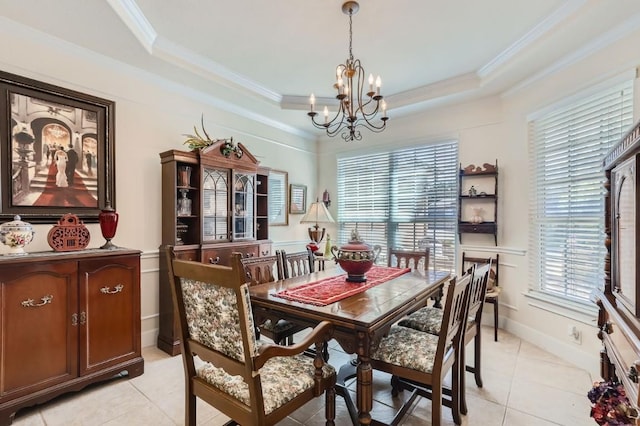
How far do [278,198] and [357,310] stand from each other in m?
3.16

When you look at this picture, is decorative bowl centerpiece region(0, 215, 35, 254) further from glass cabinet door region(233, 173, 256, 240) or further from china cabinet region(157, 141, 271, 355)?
glass cabinet door region(233, 173, 256, 240)

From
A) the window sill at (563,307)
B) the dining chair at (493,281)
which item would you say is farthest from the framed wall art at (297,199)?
the window sill at (563,307)

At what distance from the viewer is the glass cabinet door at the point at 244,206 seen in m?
3.67

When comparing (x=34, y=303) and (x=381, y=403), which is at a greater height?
(x=34, y=303)

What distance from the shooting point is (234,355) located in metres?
1.38

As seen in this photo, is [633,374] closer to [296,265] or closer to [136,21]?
[296,265]

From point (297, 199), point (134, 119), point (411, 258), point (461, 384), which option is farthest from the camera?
point (297, 199)

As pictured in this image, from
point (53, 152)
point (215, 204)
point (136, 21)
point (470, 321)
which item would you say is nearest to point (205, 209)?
point (215, 204)

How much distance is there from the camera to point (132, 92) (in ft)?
9.96

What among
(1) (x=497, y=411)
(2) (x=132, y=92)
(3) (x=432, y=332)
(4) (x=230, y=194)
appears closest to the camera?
(1) (x=497, y=411)

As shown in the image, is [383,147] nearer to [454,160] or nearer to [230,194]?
[454,160]

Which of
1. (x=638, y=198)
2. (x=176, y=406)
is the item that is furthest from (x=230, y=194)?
(x=638, y=198)

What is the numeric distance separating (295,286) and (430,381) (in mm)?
1079

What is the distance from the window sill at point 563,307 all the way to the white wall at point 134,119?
393 centimetres
